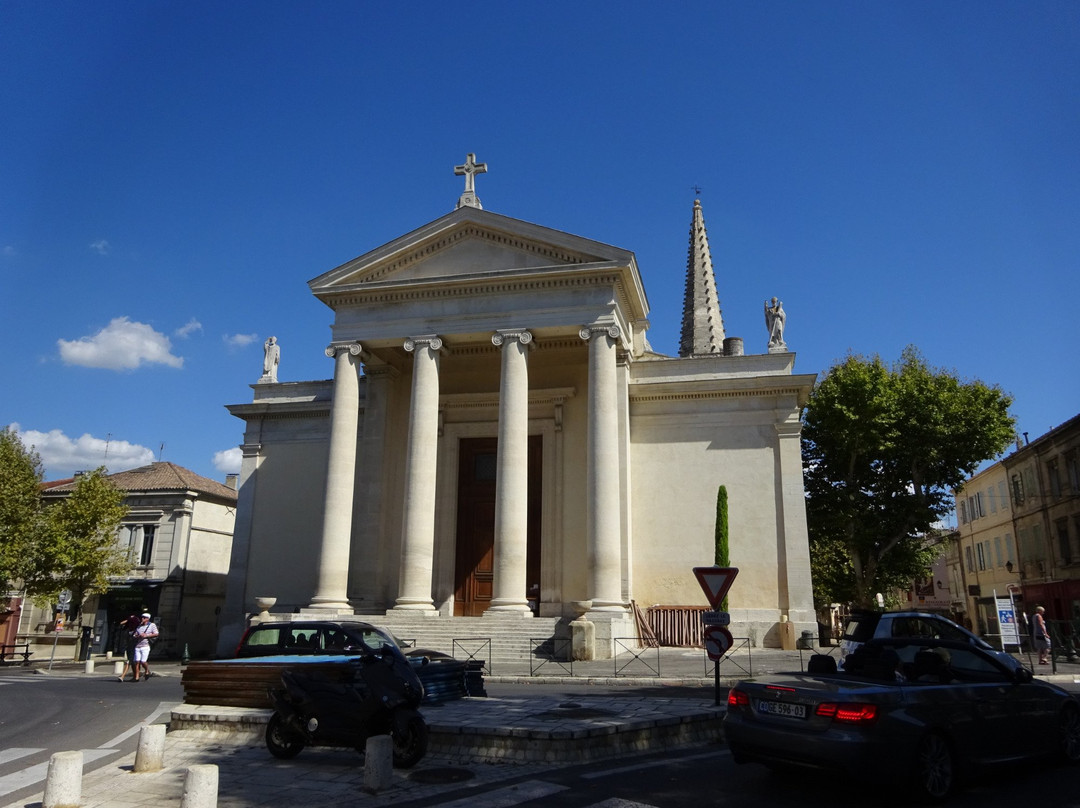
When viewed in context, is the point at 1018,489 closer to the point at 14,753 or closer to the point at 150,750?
the point at 150,750

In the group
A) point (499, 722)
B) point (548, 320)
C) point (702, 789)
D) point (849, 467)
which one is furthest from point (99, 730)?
point (849, 467)

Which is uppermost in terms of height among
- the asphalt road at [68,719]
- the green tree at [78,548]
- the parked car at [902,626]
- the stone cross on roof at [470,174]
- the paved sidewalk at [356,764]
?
the stone cross on roof at [470,174]

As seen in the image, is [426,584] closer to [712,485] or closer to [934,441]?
[712,485]

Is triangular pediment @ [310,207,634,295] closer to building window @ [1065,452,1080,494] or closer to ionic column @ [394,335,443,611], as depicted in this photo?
ionic column @ [394,335,443,611]

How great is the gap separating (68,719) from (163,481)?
2782 cm

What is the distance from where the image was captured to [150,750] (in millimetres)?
8328

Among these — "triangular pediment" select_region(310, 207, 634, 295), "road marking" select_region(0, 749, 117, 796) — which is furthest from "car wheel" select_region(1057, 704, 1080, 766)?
"triangular pediment" select_region(310, 207, 634, 295)

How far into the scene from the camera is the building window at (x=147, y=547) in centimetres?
3625

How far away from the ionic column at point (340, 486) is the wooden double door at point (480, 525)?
4.07 metres

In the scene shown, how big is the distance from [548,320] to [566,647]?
9.97 m

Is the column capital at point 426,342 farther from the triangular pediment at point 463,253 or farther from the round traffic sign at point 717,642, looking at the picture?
the round traffic sign at point 717,642

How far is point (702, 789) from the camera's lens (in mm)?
7047

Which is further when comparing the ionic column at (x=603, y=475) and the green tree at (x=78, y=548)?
the green tree at (x=78, y=548)

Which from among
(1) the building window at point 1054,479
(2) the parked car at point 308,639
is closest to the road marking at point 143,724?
(2) the parked car at point 308,639
